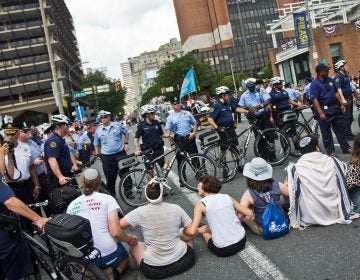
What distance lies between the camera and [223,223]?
474 centimetres

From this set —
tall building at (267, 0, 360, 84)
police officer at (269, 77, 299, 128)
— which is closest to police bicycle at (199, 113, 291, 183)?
police officer at (269, 77, 299, 128)

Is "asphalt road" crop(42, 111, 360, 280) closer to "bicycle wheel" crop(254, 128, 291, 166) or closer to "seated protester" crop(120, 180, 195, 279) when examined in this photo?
"seated protester" crop(120, 180, 195, 279)

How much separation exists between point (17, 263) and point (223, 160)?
17.1 feet

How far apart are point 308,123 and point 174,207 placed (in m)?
5.98

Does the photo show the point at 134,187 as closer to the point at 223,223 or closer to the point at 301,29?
the point at 223,223

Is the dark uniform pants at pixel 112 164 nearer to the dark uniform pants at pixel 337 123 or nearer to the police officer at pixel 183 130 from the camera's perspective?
the police officer at pixel 183 130

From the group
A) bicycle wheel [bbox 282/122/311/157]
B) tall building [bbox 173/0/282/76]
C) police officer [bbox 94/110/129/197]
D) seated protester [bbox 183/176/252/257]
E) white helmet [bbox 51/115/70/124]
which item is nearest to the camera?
seated protester [bbox 183/176/252/257]

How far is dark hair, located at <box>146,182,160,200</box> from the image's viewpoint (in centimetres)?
454

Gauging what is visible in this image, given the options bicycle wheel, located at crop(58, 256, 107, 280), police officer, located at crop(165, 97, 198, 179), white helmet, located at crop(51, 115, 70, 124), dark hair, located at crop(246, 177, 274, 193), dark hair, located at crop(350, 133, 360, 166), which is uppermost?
white helmet, located at crop(51, 115, 70, 124)

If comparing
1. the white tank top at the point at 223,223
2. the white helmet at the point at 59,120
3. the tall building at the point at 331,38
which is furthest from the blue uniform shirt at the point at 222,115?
the tall building at the point at 331,38

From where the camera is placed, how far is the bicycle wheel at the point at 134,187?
26.0 ft

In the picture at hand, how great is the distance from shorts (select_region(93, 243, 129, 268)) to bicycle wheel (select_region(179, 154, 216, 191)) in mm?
3508

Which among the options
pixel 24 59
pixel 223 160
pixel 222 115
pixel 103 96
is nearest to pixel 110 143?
pixel 223 160

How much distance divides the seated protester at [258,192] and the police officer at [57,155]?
277 centimetres
